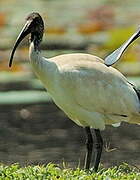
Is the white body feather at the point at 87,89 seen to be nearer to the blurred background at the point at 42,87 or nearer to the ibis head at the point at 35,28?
the ibis head at the point at 35,28

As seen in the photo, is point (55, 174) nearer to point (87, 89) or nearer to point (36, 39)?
point (87, 89)

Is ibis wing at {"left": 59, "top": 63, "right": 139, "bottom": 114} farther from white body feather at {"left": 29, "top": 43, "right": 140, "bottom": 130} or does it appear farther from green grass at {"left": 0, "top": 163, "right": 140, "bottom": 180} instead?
green grass at {"left": 0, "top": 163, "right": 140, "bottom": 180}

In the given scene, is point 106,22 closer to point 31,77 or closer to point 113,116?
point 31,77

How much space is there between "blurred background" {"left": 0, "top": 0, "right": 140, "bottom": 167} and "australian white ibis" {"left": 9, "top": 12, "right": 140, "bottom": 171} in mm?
344

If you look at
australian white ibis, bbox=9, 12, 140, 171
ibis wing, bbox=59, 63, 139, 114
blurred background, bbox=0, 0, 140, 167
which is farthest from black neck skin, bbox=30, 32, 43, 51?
blurred background, bbox=0, 0, 140, 167

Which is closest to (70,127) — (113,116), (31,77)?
(31,77)

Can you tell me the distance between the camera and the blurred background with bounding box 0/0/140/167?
8.52m

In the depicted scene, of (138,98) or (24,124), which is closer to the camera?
(138,98)

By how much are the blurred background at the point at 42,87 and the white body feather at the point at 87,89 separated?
0.36m

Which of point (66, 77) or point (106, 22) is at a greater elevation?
point (66, 77)

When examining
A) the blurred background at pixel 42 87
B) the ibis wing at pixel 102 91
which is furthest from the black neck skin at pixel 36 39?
the blurred background at pixel 42 87

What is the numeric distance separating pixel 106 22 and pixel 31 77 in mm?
3597

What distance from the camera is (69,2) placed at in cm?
1720

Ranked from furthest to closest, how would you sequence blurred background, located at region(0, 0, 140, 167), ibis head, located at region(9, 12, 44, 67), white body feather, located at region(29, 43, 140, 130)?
blurred background, located at region(0, 0, 140, 167) < ibis head, located at region(9, 12, 44, 67) < white body feather, located at region(29, 43, 140, 130)
